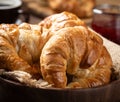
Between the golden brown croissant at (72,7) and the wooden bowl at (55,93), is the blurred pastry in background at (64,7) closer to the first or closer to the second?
the golden brown croissant at (72,7)

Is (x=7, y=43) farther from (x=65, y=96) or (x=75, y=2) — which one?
(x=75, y=2)

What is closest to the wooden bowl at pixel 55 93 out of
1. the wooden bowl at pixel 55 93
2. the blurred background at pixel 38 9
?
the wooden bowl at pixel 55 93

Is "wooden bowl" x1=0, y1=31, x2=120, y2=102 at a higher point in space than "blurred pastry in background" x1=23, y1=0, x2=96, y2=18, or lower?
higher

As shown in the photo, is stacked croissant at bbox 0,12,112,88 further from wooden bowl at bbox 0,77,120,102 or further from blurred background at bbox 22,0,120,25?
blurred background at bbox 22,0,120,25

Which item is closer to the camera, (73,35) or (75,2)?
(73,35)

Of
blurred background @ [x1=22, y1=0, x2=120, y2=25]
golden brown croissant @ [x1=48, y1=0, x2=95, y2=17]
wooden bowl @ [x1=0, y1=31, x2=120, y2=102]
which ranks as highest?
wooden bowl @ [x1=0, y1=31, x2=120, y2=102]

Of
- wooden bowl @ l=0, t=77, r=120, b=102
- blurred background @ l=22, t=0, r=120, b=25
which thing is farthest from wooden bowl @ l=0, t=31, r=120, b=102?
blurred background @ l=22, t=0, r=120, b=25

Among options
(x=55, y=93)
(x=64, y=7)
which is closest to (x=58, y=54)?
(x=55, y=93)

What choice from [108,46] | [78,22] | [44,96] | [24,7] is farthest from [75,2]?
[44,96]
